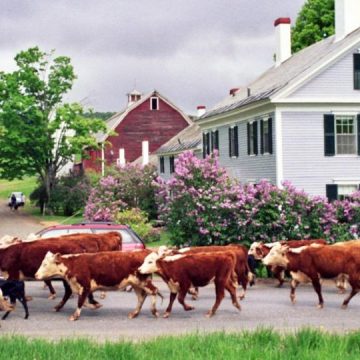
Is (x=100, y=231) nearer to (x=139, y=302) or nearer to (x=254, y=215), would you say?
(x=139, y=302)

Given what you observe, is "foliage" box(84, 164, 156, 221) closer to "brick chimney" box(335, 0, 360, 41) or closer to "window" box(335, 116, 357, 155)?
"window" box(335, 116, 357, 155)

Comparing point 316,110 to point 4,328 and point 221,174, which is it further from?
point 4,328

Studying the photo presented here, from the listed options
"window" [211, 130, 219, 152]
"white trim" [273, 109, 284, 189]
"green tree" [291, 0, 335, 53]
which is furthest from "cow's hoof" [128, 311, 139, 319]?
"green tree" [291, 0, 335, 53]

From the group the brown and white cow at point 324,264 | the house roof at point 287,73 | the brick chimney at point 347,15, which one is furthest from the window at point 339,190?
the brown and white cow at point 324,264

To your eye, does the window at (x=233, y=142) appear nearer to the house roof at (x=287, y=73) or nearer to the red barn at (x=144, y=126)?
the house roof at (x=287, y=73)

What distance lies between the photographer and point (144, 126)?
8188cm

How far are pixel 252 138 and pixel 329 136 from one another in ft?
13.6

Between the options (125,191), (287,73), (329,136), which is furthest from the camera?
(125,191)

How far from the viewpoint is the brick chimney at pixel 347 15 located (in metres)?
37.5

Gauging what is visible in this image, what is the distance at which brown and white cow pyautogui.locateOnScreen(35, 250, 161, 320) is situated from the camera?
17.2 meters

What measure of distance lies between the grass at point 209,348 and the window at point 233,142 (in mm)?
28909

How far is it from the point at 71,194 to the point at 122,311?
46286mm

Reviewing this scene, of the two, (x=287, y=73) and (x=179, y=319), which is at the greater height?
(x=287, y=73)

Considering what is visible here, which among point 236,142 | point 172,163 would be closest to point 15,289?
point 236,142
